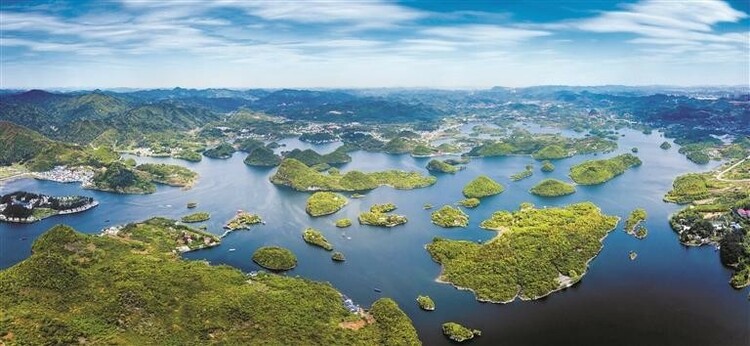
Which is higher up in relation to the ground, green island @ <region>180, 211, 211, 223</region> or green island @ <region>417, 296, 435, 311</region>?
green island @ <region>180, 211, 211, 223</region>

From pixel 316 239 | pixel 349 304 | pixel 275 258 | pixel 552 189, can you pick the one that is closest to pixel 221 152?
pixel 316 239

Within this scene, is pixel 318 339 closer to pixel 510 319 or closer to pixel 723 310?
pixel 510 319

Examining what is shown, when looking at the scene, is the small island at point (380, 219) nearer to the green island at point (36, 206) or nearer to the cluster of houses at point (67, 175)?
the green island at point (36, 206)

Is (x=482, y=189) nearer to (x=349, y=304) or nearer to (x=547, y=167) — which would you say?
(x=547, y=167)

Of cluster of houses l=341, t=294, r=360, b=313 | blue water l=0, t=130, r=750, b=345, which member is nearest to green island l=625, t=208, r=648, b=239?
blue water l=0, t=130, r=750, b=345

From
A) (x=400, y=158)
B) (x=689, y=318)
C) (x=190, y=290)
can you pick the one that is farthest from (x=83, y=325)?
(x=400, y=158)

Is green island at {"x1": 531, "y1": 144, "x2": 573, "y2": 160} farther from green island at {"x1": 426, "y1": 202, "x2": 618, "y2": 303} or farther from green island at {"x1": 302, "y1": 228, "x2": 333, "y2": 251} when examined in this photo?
green island at {"x1": 302, "y1": 228, "x2": 333, "y2": 251}

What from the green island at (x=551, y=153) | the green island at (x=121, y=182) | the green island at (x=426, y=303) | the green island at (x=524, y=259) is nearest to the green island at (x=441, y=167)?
the green island at (x=551, y=153)
